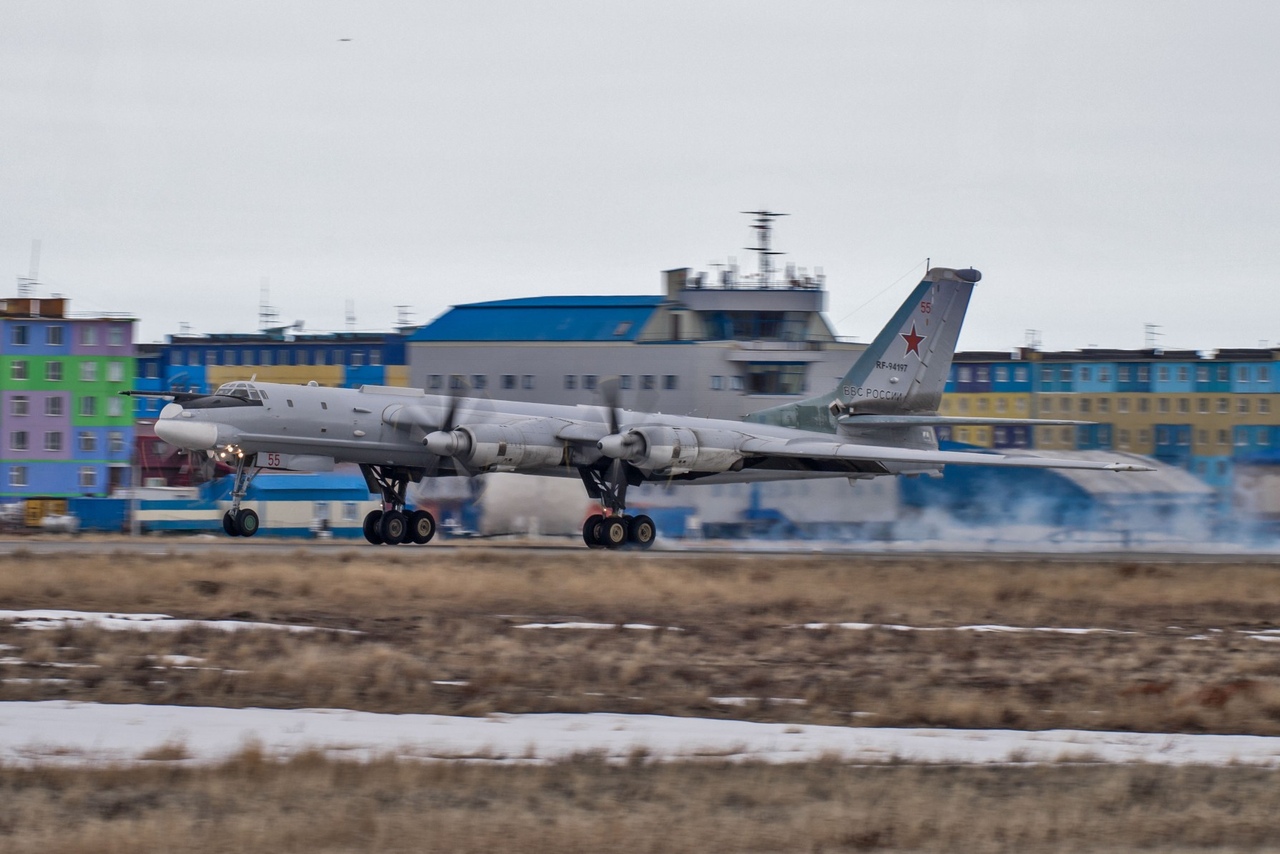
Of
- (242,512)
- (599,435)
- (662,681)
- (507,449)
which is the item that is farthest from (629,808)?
(599,435)

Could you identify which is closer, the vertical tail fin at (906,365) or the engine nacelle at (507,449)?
the engine nacelle at (507,449)

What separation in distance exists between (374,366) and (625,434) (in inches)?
2834

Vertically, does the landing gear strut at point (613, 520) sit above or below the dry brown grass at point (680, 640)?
above

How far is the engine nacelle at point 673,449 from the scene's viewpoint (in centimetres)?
3831

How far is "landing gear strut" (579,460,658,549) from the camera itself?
39.2m

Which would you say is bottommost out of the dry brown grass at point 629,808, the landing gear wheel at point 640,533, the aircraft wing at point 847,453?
the dry brown grass at point 629,808

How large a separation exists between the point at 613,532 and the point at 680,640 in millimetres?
18827

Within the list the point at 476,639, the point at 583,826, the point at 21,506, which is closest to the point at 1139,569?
the point at 476,639

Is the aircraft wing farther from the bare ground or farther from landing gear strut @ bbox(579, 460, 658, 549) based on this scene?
the bare ground

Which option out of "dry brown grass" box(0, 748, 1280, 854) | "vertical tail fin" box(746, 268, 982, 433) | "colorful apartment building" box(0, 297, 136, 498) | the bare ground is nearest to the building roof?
"vertical tail fin" box(746, 268, 982, 433)

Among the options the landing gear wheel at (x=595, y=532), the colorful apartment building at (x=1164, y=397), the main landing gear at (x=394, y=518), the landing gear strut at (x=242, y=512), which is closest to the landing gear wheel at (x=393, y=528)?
the main landing gear at (x=394, y=518)

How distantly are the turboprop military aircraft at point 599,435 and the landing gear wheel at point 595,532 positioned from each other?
0.04m

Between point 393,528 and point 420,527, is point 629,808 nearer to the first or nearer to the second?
point 393,528

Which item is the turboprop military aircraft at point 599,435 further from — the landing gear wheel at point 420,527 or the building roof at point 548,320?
the building roof at point 548,320
